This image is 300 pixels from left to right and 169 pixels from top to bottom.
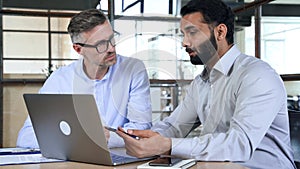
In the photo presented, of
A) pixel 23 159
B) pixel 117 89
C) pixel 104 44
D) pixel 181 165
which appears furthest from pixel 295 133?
pixel 23 159

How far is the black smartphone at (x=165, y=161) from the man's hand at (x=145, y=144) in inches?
1.8

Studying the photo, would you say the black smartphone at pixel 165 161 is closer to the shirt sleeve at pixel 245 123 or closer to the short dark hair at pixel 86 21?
the shirt sleeve at pixel 245 123

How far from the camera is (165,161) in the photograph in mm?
1307

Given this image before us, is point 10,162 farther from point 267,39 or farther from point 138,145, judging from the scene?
point 267,39

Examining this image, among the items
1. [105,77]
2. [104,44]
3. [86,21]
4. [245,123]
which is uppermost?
[86,21]

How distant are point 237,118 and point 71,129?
587mm

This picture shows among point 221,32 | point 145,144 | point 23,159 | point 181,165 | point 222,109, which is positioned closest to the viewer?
point 181,165

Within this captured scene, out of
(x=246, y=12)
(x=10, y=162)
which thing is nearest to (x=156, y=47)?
(x=10, y=162)

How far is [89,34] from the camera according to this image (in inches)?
81.4

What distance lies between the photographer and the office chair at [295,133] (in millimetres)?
1738

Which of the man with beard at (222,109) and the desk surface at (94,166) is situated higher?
the man with beard at (222,109)

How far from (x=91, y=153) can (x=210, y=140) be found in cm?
41

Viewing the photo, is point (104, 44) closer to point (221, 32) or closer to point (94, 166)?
point (221, 32)

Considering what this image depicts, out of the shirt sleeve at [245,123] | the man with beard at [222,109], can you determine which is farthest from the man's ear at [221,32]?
the shirt sleeve at [245,123]
